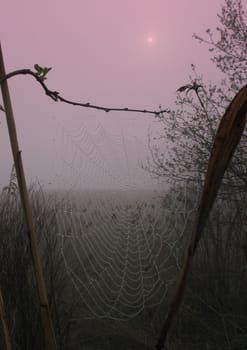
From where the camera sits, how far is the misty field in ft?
4.92

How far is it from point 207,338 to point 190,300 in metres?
0.41

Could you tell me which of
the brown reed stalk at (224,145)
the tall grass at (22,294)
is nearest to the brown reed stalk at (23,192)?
the brown reed stalk at (224,145)

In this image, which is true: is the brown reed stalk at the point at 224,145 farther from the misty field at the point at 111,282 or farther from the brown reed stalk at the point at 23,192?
the misty field at the point at 111,282

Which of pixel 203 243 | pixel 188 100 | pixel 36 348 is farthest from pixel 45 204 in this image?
pixel 188 100

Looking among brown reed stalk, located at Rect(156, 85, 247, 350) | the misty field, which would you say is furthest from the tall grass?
brown reed stalk, located at Rect(156, 85, 247, 350)

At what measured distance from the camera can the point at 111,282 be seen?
3.65 metres

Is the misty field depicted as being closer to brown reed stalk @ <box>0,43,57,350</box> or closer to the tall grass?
the tall grass

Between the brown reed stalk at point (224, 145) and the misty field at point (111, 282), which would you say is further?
the misty field at point (111, 282)

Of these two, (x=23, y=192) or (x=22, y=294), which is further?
(x=22, y=294)

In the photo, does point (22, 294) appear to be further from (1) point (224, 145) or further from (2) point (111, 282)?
(2) point (111, 282)

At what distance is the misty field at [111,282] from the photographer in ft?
4.92

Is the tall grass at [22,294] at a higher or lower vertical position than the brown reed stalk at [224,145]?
lower

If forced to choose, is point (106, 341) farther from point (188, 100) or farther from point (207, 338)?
point (188, 100)

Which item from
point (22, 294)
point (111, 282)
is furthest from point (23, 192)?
point (111, 282)
